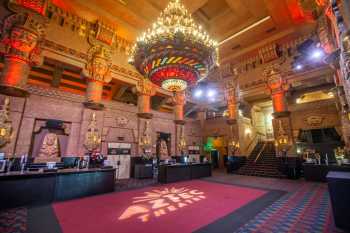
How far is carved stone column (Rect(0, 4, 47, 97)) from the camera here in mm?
6734

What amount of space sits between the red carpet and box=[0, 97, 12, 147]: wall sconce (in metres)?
3.98

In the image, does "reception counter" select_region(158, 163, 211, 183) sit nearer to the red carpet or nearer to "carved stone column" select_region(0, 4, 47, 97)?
the red carpet

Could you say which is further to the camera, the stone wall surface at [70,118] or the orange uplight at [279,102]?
the orange uplight at [279,102]

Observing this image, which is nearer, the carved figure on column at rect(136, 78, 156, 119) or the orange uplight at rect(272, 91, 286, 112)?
the carved figure on column at rect(136, 78, 156, 119)

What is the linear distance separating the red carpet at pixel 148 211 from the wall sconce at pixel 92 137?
350cm

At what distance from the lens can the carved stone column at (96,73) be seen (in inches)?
358

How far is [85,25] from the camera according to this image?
938 cm

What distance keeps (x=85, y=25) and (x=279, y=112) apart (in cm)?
1334

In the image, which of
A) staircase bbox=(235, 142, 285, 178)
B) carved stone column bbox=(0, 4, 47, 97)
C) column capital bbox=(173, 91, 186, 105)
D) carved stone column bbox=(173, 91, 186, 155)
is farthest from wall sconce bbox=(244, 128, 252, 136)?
carved stone column bbox=(0, 4, 47, 97)

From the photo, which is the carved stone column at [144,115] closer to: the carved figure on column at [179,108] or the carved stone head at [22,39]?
the carved figure on column at [179,108]

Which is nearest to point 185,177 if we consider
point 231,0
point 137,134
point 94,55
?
point 137,134

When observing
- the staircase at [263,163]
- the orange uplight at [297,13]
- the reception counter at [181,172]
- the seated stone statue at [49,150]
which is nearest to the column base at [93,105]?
the seated stone statue at [49,150]

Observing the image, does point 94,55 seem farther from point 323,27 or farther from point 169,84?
point 323,27

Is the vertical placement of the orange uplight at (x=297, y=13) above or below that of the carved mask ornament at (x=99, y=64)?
above
